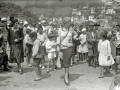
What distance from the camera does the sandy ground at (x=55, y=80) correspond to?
620cm

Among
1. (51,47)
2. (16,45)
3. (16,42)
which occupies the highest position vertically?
(16,42)

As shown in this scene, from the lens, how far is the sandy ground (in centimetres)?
620

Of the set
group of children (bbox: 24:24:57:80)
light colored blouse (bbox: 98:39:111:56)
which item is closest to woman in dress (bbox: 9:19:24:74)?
group of children (bbox: 24:24:57:80)

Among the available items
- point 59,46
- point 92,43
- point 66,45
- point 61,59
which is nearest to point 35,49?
point 59,46

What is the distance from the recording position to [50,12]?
25359 mm

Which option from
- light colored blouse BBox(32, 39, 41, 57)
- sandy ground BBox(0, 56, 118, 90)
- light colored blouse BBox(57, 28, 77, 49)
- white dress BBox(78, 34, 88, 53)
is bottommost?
sandy ground BBox(0, 56, 118, 90)

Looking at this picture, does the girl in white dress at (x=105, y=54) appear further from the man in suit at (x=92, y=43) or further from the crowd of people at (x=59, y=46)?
the man in suit at (x=92, y=43)

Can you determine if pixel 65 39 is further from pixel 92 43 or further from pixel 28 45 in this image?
pixel 92 43

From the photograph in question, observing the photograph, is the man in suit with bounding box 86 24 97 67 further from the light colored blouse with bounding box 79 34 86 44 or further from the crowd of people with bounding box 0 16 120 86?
the light colored blouse with bounding box 79 34 86 44

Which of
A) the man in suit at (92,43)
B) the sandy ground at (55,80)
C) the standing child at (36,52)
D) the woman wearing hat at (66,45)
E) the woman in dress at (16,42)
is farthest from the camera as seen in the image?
the man in suit at (92,43)

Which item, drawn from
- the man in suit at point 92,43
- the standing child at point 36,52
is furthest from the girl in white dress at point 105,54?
the standing child at point 36,52

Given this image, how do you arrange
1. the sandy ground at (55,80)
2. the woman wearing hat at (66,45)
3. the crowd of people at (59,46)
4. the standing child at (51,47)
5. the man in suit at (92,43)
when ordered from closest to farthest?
1. the sandy ground at (55,80)
2. the woman wearing hat at (66,45)
3. the crowd of people at (59,46)
4. the standing child at (51,47)
5. the man in suit at (92,43)

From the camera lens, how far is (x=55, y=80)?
6.91 m

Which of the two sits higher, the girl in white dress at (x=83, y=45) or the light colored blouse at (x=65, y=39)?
the light colored blouse at (x=65, y=39)
